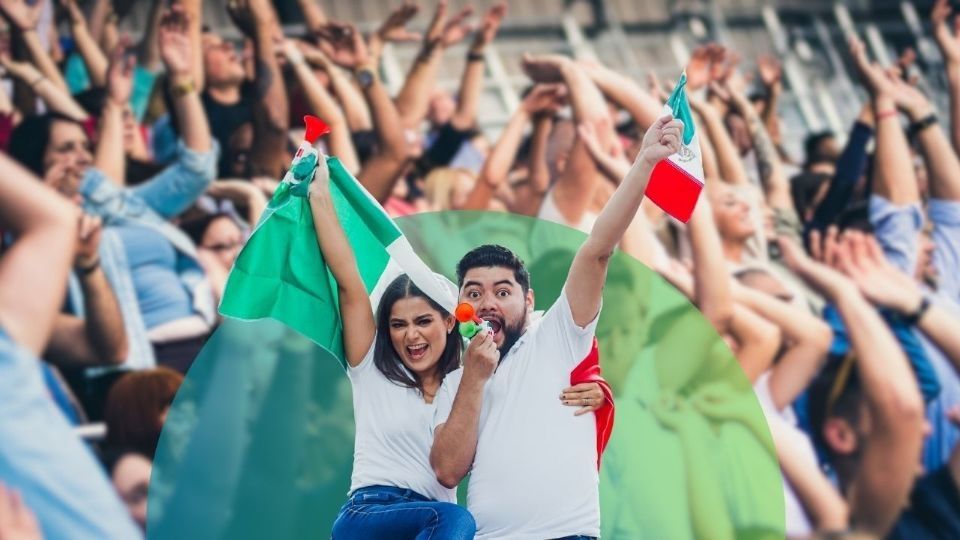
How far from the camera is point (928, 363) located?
6.98 meters

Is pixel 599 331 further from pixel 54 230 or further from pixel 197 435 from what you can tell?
pixel 54 230

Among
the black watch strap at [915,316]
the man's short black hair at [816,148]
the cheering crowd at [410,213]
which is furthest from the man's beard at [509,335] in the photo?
the man's short black hair at [816,148]

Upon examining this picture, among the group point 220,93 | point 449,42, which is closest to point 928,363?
point 449,42

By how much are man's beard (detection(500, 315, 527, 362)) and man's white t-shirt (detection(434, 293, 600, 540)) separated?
0.05 meters

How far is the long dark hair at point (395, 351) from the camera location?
3479 millimetres

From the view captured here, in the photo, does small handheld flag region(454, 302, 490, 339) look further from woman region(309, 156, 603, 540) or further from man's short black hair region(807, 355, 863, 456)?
man's short black hair region(807, 355, 863, 456)

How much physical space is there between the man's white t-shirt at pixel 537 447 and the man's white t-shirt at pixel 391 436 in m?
0.06

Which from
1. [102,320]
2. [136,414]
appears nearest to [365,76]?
[102,320]

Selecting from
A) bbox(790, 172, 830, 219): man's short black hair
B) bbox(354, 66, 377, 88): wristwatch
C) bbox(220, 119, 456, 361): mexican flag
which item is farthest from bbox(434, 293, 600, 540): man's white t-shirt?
bbox(790, 172, 830, 219): man's short black hair

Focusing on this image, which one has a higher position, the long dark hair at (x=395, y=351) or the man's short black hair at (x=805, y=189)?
the man's short black hair at (x=805, y=189)

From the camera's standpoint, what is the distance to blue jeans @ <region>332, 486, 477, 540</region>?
314 cm

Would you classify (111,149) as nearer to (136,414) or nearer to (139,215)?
(139,215)

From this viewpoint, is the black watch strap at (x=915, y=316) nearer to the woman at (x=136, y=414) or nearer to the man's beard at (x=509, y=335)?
the woman at (x=136, y=414)
